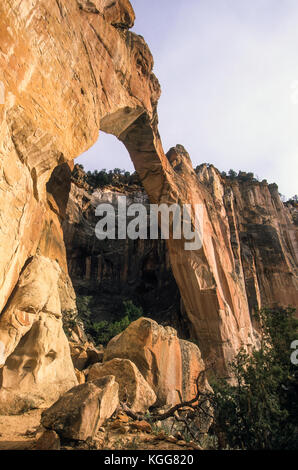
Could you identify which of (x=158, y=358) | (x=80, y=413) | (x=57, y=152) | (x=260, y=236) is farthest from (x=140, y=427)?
(x=260, y=236)

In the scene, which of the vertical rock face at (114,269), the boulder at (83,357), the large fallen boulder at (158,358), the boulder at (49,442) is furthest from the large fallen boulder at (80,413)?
the vertical rock face at (114,269)

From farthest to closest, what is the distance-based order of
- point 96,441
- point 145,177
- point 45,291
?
point 145,177, point 45,291, point 96,441

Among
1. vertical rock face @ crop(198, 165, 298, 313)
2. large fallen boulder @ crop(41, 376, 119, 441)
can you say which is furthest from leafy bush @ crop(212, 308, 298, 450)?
vertical rock face @ crop(198, 165, 298, 313)

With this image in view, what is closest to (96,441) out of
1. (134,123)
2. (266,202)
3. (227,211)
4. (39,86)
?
(39,86)

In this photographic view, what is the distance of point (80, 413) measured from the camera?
3209 millimetres

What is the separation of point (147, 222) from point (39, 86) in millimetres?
22348

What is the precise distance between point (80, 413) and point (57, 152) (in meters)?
4.92

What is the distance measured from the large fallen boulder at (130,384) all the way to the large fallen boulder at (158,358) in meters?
1.05

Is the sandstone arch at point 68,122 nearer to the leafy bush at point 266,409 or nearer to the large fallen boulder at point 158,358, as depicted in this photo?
the large fallen boulder at point 158,358

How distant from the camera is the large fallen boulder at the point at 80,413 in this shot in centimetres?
313

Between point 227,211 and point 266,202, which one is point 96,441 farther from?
point 266,202

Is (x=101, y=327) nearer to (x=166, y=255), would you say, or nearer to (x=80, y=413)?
(x=166, y=255)
